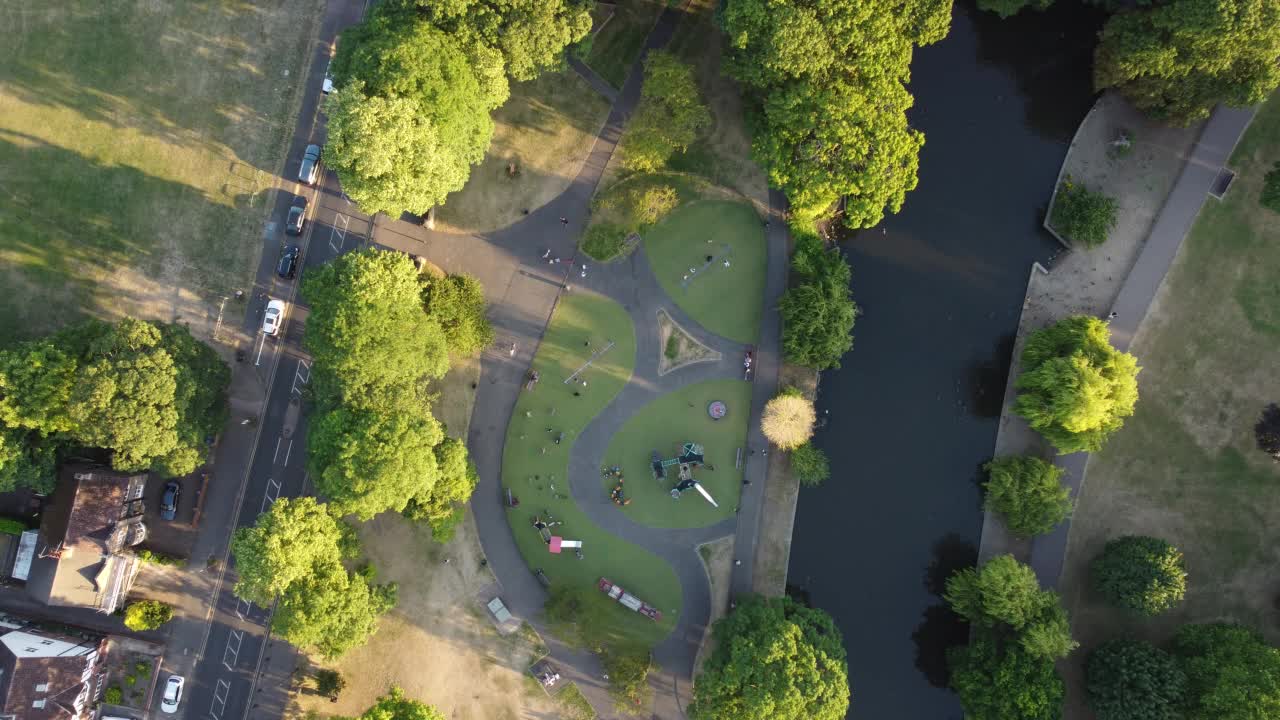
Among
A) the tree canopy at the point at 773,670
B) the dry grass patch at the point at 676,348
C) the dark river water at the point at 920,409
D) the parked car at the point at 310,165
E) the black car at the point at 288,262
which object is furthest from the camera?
the dark river water at the point at 920,409

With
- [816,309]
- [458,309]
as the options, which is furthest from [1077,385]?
[458,309]

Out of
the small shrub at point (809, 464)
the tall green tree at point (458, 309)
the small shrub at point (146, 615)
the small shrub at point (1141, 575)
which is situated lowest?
the small shrub at point (146, 615)

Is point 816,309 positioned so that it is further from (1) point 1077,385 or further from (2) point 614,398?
(1) point 1077,385

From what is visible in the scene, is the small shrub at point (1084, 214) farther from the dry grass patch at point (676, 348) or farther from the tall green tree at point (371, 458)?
the tall green tree at point (371, 458)

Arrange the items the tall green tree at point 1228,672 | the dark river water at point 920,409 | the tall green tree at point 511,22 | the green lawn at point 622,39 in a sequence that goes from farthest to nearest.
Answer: the dark river water at point 920,409 < the green lawn at point 622,39 < the tall green tree at point 511,22 < the tall green tree at point 1228,672

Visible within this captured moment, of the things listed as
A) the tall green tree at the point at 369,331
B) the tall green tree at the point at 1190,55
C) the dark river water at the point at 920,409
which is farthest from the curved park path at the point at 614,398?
the tall green tree at the point at 1190,55

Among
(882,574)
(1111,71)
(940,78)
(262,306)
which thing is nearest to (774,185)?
(940,78)

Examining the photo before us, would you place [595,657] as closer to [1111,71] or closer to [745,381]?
[745,381]

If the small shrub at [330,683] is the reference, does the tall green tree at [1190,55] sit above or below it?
above
